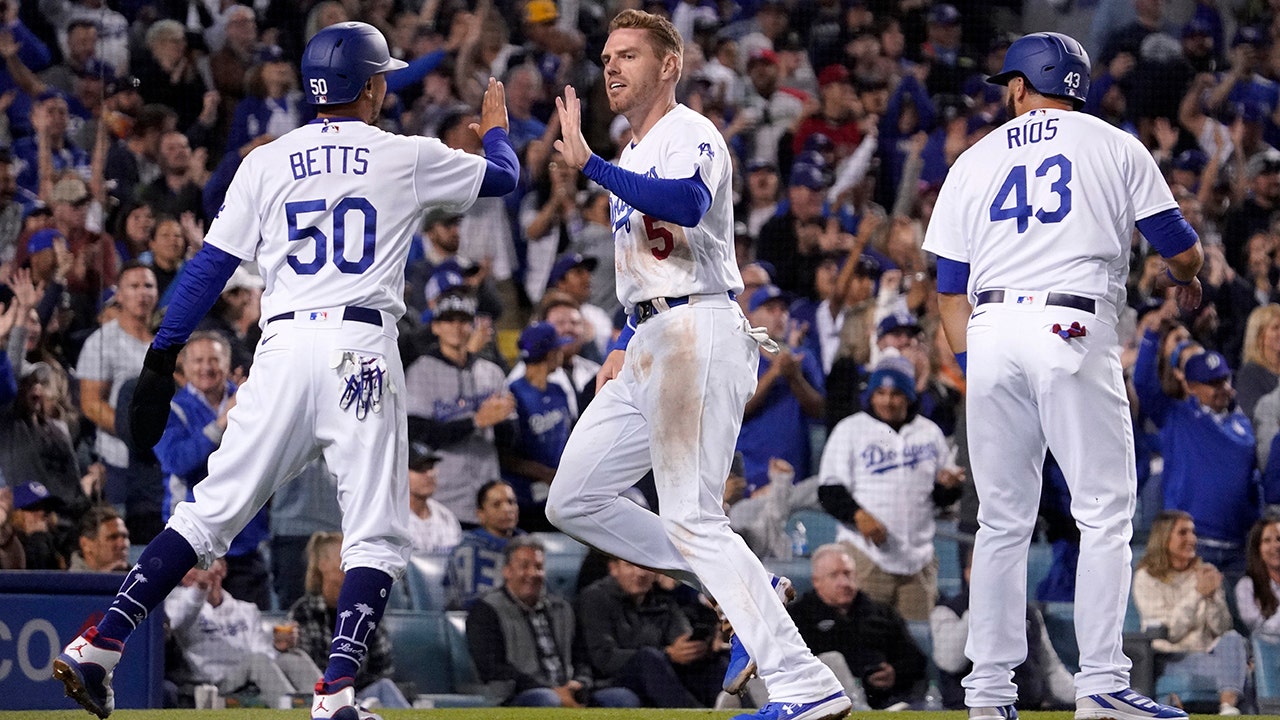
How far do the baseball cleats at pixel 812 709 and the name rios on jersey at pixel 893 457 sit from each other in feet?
11.9

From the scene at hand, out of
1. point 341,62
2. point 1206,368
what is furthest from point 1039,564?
point 341,62

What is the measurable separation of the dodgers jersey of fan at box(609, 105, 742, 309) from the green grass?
6.19 ft

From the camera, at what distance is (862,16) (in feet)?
31.1

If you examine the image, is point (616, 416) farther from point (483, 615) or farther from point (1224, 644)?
point (1224, 644)

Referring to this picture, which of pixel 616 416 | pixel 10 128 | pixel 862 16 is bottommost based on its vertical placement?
pixel 616 416

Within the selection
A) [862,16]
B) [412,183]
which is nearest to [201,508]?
[412,183]

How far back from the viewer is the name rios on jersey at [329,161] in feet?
14.2

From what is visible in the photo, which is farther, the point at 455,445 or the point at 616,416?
the point at 455,445

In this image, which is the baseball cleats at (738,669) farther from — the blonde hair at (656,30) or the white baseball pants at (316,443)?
the blonde hair at (656,30)

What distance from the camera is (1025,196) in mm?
4523

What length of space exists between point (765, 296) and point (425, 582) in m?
2.37

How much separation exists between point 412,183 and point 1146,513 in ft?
15.5

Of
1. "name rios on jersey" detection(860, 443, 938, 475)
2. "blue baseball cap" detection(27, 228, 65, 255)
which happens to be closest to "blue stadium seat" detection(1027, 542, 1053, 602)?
"name rios on jersey" detection(860, 443, 938, 475)

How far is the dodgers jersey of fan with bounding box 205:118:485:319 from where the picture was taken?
429 cm
